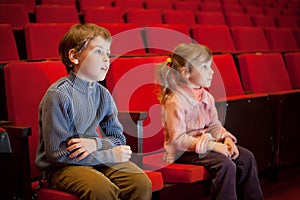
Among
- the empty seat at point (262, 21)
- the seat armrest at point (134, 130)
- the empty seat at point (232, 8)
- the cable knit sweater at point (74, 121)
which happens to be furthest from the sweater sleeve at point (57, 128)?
the empty seat at point (232, 8)

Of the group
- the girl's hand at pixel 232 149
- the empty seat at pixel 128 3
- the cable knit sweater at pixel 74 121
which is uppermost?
the empty seat at pixel 128 3

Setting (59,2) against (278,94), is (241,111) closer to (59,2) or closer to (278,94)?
(278,94)

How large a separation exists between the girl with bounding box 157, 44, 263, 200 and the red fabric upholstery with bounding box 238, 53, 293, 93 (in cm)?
26

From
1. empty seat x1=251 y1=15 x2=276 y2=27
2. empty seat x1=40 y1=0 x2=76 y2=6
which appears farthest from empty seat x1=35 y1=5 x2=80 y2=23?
empty seat x1=251 y1=15 x2=276 y2=27

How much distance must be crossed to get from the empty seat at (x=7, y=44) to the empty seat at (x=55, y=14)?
11.4 inches

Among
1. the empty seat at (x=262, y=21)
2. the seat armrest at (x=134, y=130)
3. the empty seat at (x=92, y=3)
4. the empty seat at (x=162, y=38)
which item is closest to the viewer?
the seat armrest at (x=134, y=130)

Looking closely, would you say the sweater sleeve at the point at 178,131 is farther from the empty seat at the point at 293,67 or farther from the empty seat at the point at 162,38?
the empty seat at the point at 293,67

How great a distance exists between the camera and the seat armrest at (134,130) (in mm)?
667

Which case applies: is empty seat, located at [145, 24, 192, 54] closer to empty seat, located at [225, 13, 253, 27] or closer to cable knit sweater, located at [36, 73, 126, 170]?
cable knit sweater, located at [36, 73, 126, 170]

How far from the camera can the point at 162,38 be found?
116 cm

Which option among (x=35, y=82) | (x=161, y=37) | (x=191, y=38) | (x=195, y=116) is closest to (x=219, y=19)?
(x=191, y=38)

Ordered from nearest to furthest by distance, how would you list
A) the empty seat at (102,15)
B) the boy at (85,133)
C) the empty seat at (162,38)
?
the boy at (85,133)
the empty seat at (162,38)
the empty seat at (102,15)

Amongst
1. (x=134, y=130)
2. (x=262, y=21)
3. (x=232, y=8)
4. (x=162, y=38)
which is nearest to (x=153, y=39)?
(x=162, y=38)

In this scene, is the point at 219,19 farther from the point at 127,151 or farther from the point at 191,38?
the point at 127,151
